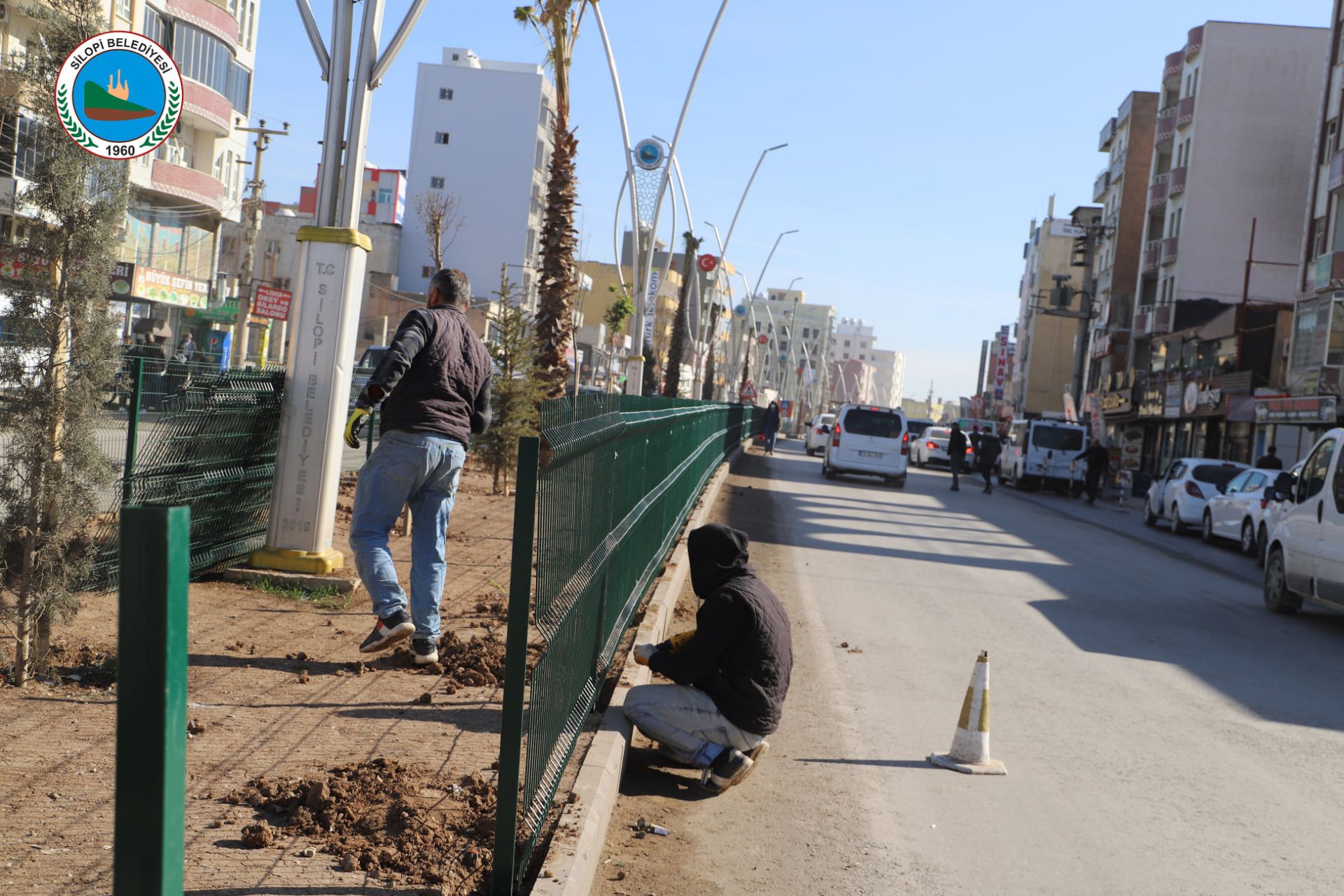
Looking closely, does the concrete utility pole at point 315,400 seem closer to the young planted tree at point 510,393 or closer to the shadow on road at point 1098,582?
the shadow on road at point 1098,582

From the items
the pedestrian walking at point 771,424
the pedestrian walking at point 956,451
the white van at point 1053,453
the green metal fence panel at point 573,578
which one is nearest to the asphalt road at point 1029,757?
the green metal fence panel at point 573,578

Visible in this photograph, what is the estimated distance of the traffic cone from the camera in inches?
252

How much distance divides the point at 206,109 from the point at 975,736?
143 feet

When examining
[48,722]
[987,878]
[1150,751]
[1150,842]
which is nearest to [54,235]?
[48,722]

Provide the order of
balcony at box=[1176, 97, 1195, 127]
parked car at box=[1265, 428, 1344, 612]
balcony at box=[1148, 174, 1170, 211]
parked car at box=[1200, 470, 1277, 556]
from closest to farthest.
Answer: parked car at box=[1265, 428, 1344, 612] < parked car at box=[1200, 470, 1277, 556] < balcony at box=[1176, 97, 1195, 127] < balcony at box=[1148, 174, 1170, 211]

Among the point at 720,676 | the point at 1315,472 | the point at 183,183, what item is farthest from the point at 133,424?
the point at 183,183

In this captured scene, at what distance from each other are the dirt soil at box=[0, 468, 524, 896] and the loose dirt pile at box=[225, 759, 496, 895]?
12mm

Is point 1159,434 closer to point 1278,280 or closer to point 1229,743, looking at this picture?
point 1278,280

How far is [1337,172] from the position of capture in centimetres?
4081

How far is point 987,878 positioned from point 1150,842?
3.26 ft

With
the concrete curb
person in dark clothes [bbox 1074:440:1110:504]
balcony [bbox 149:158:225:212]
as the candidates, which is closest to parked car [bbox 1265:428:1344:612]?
the concrete curb

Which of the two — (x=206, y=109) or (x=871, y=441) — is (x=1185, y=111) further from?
(x=206, y=109)

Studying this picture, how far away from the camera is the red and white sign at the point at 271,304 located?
31516 millimetres

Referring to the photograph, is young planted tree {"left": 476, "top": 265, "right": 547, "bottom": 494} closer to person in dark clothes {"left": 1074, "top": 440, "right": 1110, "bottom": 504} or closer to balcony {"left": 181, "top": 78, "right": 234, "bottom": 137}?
person in dark clothes {"left": 1074, "top": 440, "right": 1110, "bottom": 504}
